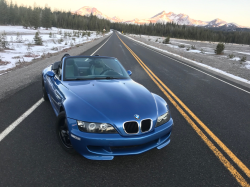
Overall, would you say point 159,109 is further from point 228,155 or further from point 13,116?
point 13,116

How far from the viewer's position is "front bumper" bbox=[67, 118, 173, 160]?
2.29 m

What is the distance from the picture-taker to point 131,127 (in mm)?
2377

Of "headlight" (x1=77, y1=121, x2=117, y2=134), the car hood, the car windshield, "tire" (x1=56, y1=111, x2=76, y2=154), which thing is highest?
the car windshield

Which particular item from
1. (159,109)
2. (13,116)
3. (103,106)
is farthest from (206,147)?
(13,116)

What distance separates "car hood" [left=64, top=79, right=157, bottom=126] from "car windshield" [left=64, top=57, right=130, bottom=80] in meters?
0.29

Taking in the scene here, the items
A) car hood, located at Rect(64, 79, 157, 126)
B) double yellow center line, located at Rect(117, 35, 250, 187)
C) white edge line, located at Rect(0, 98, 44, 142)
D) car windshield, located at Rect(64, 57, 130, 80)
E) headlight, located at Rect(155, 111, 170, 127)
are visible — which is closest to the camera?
car hood, located at Rect(64, 79, 157, 126)

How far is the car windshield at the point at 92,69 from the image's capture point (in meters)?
3.72

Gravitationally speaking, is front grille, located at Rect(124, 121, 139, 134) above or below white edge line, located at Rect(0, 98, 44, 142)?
above

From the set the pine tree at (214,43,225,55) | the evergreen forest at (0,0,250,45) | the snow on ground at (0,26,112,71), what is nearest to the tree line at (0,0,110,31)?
the evergreen forest at (0,0,250,45)

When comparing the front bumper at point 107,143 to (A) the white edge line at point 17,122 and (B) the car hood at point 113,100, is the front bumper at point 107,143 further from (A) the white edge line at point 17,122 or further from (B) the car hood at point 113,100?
(A) the white edge line at point 17,122

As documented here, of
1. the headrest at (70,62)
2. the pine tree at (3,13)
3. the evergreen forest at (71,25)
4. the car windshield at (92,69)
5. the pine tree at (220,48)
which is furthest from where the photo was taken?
the pine tree at (3,13)

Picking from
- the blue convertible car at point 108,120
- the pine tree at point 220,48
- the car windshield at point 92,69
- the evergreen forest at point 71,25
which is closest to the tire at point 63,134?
the blue convertible car at point 108,120

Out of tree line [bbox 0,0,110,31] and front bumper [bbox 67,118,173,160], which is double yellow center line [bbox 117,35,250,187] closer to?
front bumper [bbox 67,118,173,160]

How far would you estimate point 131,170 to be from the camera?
248 centimetres
